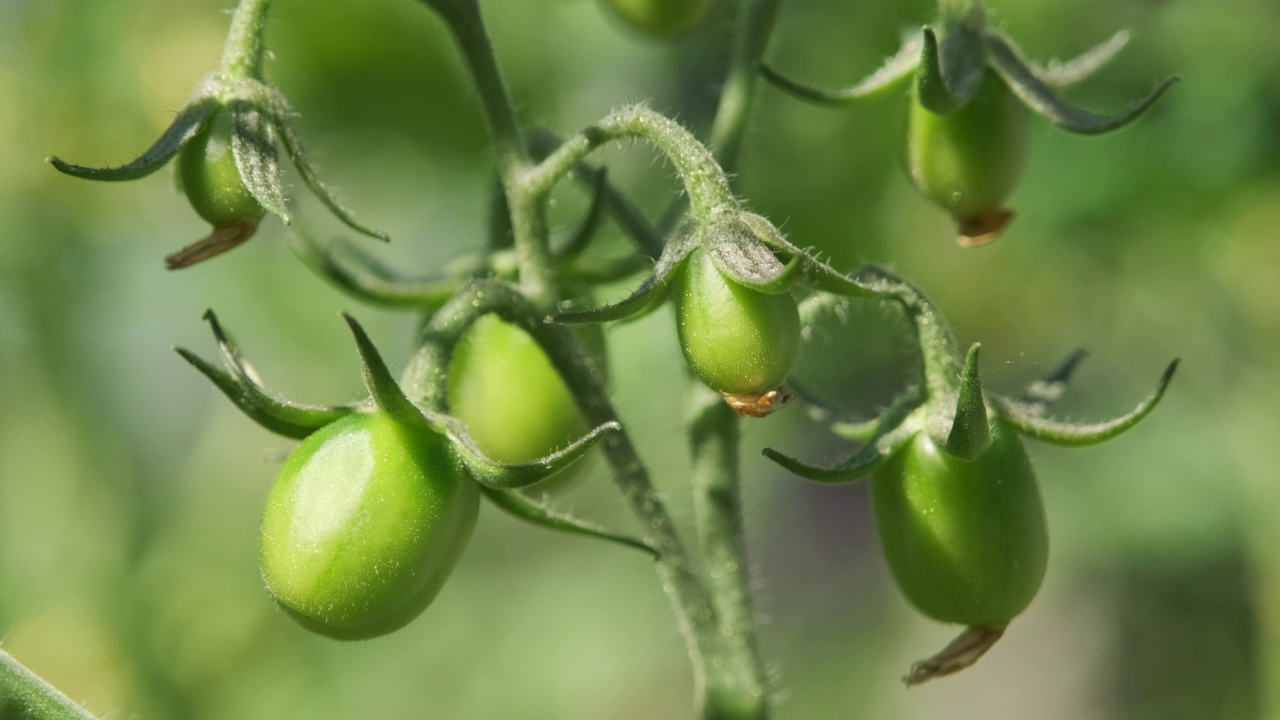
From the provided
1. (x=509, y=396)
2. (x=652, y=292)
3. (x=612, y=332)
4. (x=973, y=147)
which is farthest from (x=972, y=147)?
(x=612, y=332)

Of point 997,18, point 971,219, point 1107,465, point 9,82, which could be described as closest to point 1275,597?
point 1107,465

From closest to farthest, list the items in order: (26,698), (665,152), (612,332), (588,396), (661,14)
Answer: (26,698), (665,152), (588,396), (661,14), (612,332)

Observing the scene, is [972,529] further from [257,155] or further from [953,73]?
[257,155]

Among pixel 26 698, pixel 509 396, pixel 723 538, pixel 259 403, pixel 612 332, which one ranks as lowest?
pixel 612 332

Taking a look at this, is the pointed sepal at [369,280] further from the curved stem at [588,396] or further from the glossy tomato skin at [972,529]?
the glossy tomato skin at [972,529]

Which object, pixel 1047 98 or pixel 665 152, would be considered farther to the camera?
pixel 1047 98

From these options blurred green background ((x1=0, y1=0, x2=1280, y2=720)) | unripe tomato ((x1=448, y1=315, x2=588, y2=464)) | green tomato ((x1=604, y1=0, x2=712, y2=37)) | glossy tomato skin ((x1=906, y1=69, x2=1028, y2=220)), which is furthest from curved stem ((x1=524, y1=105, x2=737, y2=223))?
blurred green background ((x1=0, y1=0, x2=1280, y2=720))

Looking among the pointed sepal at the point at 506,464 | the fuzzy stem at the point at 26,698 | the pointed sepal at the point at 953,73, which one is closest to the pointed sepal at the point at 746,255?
the pointed sepal at the point at 506,464

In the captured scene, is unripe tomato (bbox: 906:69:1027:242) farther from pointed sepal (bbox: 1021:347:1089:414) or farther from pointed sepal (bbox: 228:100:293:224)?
pointed sepal (bbox: 228:100:293:224)
